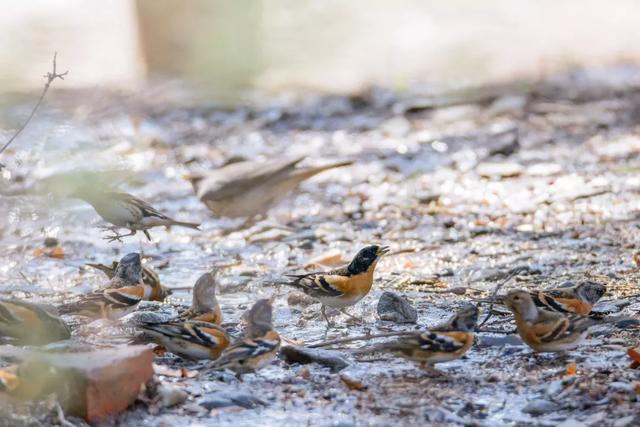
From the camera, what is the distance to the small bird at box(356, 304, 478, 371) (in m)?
5.80

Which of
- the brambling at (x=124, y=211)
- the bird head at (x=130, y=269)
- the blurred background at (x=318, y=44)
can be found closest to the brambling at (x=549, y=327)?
the bird head at (x=130, y=269)

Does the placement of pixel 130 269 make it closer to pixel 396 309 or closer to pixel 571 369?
pixel 396 309

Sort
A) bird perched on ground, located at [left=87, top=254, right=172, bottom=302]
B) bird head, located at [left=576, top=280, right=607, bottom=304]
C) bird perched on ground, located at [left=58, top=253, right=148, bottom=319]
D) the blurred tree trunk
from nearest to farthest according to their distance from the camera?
bird perched on ground, located at [left=58, top=253, right=148, bottom=319]
bird head, located at [left=576, top=280, right=607, bottom=304]
bird perched on ground, located at [left=87, top=254, right=172, bottom=302]
the blurred tree trunk

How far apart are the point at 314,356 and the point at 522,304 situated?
1176 millimetres

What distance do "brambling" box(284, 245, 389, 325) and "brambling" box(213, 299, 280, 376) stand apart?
2.75 feet

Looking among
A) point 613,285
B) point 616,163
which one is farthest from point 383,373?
point 616,163

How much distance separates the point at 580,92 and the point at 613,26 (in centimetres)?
534

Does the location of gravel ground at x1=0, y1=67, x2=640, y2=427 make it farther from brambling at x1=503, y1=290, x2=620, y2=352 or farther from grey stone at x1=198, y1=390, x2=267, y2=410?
brambling at x1=503, y1=290, x2=620, y2=352

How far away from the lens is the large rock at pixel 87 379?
523 centimetres

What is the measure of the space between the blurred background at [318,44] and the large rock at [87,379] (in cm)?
1023

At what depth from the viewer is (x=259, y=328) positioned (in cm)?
601

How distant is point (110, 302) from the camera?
666cm

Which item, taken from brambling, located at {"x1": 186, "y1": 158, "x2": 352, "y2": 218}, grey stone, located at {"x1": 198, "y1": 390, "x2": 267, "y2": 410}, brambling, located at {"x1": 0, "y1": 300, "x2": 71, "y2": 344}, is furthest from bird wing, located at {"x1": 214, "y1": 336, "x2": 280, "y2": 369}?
brambling, located at {"x1": 186, "y1": 158, "x2": 352, "y2": 218}

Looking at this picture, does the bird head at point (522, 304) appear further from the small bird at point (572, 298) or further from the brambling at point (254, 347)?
the brambling at point (254, 347)
